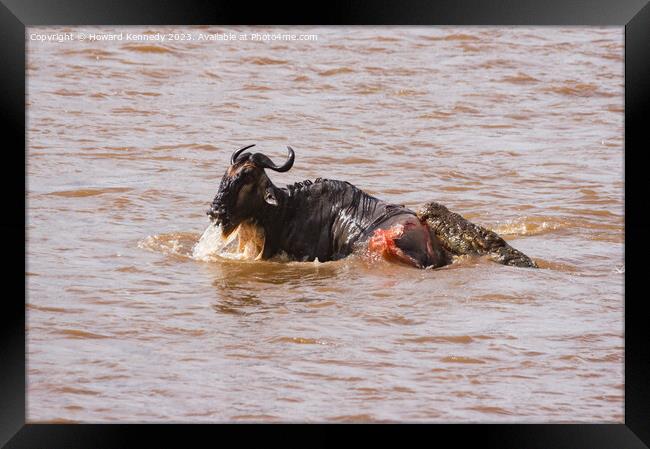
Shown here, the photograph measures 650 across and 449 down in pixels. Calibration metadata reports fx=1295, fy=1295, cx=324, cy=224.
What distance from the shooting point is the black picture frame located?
7.43m

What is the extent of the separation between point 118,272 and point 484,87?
10519 millimetres

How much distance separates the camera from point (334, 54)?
22844mm

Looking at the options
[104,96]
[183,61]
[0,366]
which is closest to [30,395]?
[0,366]

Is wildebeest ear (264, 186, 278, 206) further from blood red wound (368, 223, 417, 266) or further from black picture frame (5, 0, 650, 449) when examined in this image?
black picture frame (5, 0, 650, 449)

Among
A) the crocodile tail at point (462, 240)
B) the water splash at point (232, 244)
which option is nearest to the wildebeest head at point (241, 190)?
the water splash at point (232, 244)

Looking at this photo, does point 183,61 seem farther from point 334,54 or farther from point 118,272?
point 118,272

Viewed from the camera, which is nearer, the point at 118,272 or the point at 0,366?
the point at 0,366

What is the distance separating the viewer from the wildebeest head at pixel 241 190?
12.4m

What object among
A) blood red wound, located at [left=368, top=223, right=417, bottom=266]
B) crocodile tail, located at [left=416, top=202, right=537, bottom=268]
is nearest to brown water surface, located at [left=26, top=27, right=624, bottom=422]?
blood red wound, located at [left=368, top=223, right=417, bottom=266]

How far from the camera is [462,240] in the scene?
505 inches

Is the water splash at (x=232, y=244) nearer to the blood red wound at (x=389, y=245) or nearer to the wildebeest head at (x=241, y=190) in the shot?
the wildebeest head at (x=241, y=190)

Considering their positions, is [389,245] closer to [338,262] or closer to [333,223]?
[338,262]
